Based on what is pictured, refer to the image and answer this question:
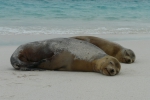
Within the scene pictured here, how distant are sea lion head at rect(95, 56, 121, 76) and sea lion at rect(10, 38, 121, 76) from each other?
0.10 meters

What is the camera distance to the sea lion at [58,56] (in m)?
5.05

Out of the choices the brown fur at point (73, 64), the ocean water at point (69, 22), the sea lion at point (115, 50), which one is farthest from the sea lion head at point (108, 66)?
the ocean water at point (69, 22)

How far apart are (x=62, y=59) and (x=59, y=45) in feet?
0.83

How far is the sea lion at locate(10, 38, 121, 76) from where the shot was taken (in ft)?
16.6

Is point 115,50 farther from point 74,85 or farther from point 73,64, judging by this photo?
point 74,85

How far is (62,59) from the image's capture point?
5.11 m

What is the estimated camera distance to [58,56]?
5.12m

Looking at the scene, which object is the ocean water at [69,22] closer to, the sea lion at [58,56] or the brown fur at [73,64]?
the sea lion at [58,56]

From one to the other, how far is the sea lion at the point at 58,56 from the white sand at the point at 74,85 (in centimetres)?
16

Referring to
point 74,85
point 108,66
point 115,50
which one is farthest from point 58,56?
point 115,50

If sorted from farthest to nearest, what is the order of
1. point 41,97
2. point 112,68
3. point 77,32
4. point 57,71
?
point 77,32, point 57,71, point 112,68, point 41,97

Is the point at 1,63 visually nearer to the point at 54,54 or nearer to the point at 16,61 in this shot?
the point at 16,61

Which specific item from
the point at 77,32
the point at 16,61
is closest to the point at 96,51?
the point at 16,61

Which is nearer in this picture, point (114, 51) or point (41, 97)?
point (41, 97)
